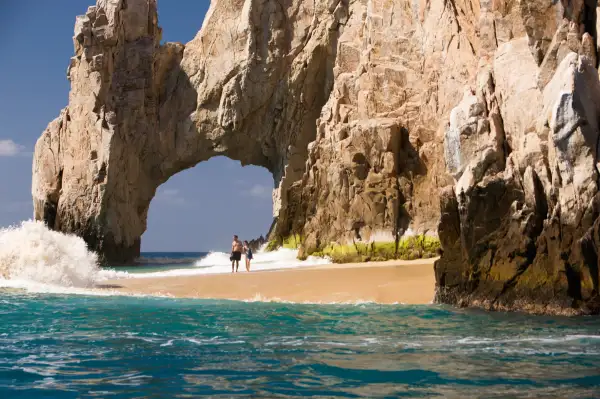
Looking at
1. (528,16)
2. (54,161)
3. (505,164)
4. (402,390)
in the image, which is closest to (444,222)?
(505,164)

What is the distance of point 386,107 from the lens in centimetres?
2620

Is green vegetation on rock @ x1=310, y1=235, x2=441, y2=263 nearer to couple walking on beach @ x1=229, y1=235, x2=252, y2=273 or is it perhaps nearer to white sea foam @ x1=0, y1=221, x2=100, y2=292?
couple walking on beach @ x1=229, y1=235, x2=252, y2=273

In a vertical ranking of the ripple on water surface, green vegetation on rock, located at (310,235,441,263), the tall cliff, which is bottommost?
the ripple on water surface

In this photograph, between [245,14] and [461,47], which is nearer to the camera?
[461,47]

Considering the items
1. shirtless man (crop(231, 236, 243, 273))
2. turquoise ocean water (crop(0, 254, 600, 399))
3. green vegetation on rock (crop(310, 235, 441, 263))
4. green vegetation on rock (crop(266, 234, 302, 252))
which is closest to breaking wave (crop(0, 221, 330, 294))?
shirtless man (crop(231, 236, 243, 273))

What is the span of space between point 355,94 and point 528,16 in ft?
50.9

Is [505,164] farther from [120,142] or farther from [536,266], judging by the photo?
[120,142]

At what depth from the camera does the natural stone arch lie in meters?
33.5

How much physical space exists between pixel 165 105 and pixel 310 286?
919 inches

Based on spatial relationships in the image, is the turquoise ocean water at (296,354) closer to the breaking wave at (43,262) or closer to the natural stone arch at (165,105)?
the breaking wave at (43,262)

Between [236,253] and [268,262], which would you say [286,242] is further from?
[236,253]

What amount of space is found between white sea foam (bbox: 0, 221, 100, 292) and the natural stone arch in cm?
1403

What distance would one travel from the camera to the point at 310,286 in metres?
15.4

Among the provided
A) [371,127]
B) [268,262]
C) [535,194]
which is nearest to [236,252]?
[268,262]
